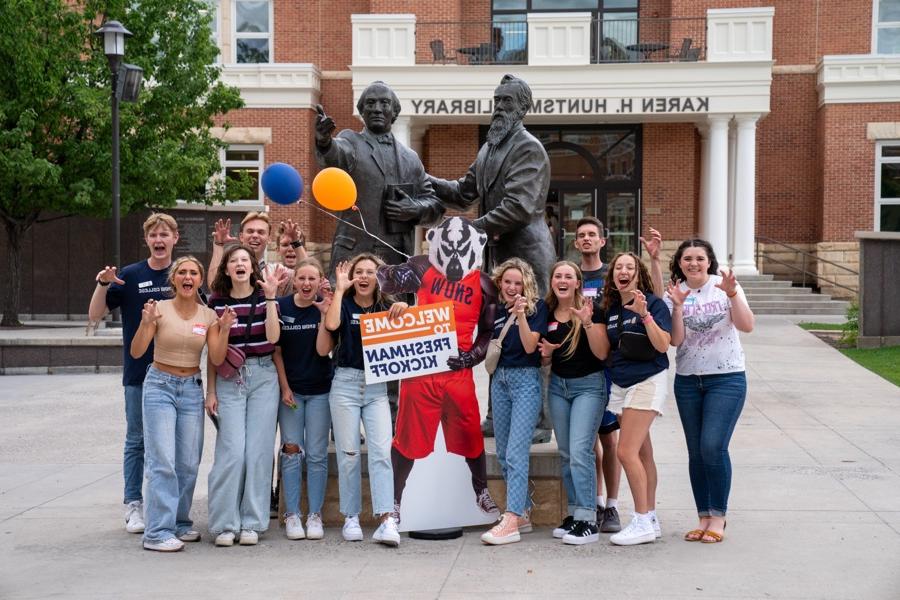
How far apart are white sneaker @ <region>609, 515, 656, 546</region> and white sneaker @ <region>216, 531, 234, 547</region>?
2.20 metres

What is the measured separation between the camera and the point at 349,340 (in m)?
6.40

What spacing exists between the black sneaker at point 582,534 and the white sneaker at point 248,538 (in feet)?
5.90

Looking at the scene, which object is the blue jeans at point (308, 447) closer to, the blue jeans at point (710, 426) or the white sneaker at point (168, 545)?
the white sneaker at point (168, 545)

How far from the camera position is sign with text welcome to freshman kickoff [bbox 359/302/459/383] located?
6363 mm

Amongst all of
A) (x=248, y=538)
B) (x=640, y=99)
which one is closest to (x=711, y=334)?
(x=248, y=538)

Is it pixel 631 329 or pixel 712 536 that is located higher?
pixel 631 329

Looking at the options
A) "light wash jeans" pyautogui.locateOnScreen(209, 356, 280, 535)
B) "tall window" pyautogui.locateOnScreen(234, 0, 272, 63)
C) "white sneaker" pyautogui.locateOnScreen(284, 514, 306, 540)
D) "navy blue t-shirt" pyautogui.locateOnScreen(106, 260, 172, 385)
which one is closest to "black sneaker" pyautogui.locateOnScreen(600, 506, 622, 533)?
"white sneaker" pyautogui.locateOnScreen(284, 514, 306, 540)

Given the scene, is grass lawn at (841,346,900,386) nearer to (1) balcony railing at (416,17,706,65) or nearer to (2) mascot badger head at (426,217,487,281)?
(2) mascot badger head at (426,217,487,281)

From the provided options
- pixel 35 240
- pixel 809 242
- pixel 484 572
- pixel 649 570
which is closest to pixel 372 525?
pixel 484 572

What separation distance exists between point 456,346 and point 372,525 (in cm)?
128

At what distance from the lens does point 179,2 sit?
19953mm

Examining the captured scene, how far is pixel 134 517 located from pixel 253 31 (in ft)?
76.9

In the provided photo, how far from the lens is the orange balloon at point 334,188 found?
6562 mm

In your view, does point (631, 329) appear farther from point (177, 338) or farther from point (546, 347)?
point (177, 338)
